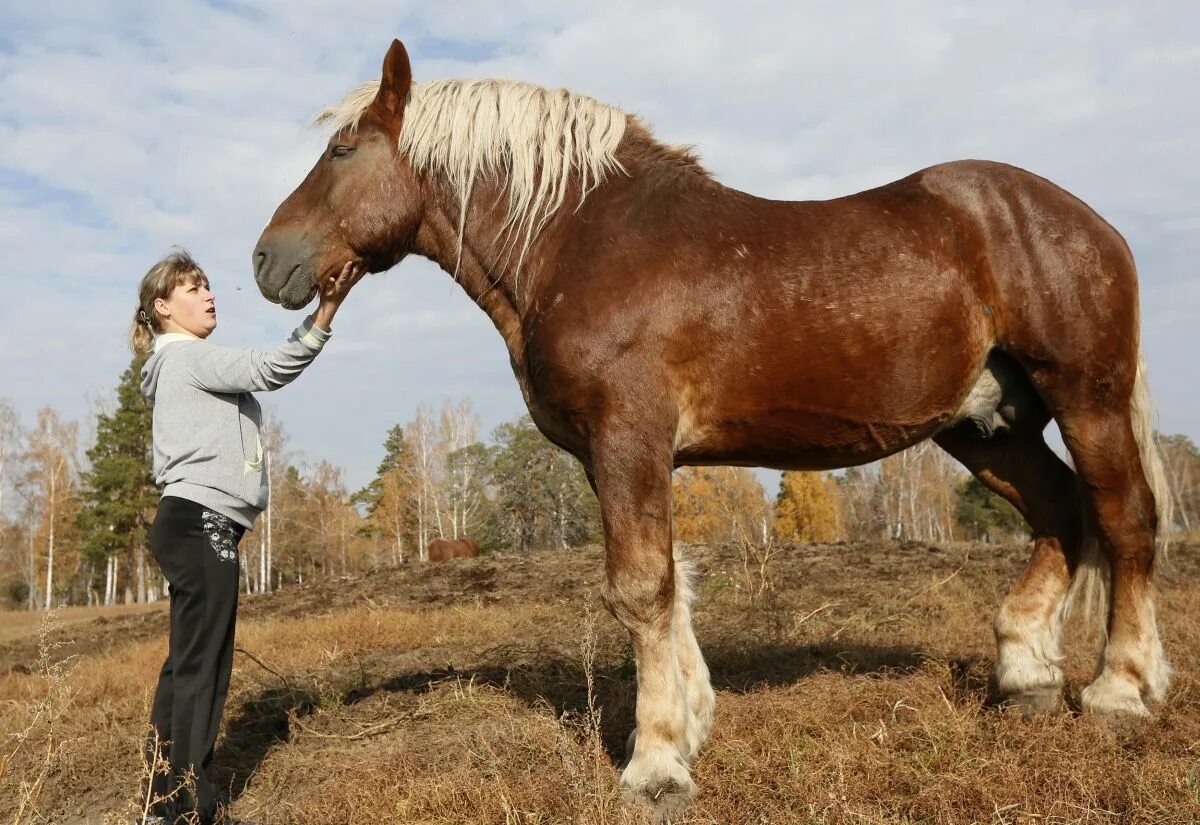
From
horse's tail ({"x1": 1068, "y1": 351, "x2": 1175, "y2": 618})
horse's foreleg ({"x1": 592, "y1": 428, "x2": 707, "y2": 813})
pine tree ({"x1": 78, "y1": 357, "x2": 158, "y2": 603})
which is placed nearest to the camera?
horse's foreleg ({"x1": 592, "y1": 428, "x2": 707, "y2": 813})

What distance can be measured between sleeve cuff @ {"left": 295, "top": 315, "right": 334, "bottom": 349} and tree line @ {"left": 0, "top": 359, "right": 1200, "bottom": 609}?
30733mm

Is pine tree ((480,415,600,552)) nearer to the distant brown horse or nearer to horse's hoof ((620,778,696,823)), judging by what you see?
the distant brown horse

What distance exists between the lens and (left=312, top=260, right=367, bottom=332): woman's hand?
367 centimetres

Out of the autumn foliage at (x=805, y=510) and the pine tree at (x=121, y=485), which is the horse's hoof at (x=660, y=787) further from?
the autumn foliage at (x=805, y=510)

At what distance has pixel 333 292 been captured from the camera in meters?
3.74

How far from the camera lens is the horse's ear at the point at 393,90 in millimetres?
3771

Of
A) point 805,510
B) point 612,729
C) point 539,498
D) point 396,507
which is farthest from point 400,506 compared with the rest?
point 612,729

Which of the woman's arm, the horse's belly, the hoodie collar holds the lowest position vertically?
the horse's belly

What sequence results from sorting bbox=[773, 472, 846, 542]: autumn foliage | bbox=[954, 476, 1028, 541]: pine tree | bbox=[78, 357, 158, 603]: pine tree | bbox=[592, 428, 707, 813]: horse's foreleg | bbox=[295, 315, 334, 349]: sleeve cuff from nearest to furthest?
bbox=[592, 428, 707, 813]: horse's foreleg → bbox=[295, 315, 334, 349]: sleeve cuff → bbox=[78, 357, 158, 603]: pine tree → bbox=[954, 476, 1028, 541]: pine tree → bbox=[773, 472, 846, 542]: autumn foliage

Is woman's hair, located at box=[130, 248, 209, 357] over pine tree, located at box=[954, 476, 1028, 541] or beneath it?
over

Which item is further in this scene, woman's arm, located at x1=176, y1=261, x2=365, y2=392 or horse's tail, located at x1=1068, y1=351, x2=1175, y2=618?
horse's tail, located at x1=1068, y1=351, x2=1175, y2=618

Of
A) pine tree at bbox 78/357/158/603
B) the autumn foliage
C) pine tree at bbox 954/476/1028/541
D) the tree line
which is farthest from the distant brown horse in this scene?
the autumn foliage

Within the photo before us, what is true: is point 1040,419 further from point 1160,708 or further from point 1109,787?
point 1109,787

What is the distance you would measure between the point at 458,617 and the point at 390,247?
6.03 meters
